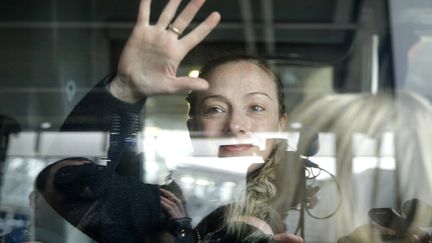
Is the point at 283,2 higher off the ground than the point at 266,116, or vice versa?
the point at 283,2

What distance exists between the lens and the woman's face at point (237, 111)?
1.33 m

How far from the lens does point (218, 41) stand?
5.13 ft

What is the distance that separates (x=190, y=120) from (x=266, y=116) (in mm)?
145

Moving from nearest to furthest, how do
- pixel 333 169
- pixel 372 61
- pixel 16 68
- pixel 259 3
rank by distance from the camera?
pixel 333 169
pixel 372 61
pixel 16 68
pixel 259 3

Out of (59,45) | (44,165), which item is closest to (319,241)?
(44,165)

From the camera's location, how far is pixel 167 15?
51.1 inches

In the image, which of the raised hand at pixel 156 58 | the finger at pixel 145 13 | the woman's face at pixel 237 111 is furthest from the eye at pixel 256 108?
the finger at pixel 145 13

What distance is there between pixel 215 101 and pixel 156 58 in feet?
0.42

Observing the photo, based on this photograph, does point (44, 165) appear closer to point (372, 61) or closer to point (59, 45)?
point (372, 61)

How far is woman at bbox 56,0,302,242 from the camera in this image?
1295 millimetres

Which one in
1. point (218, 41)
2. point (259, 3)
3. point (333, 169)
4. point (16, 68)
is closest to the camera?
point (333, 169)

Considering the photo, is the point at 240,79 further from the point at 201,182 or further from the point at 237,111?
the point at 201,182

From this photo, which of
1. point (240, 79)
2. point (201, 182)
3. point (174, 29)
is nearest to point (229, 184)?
point (201, 182)

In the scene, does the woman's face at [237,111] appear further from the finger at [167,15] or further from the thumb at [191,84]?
the finger at [167,15]
